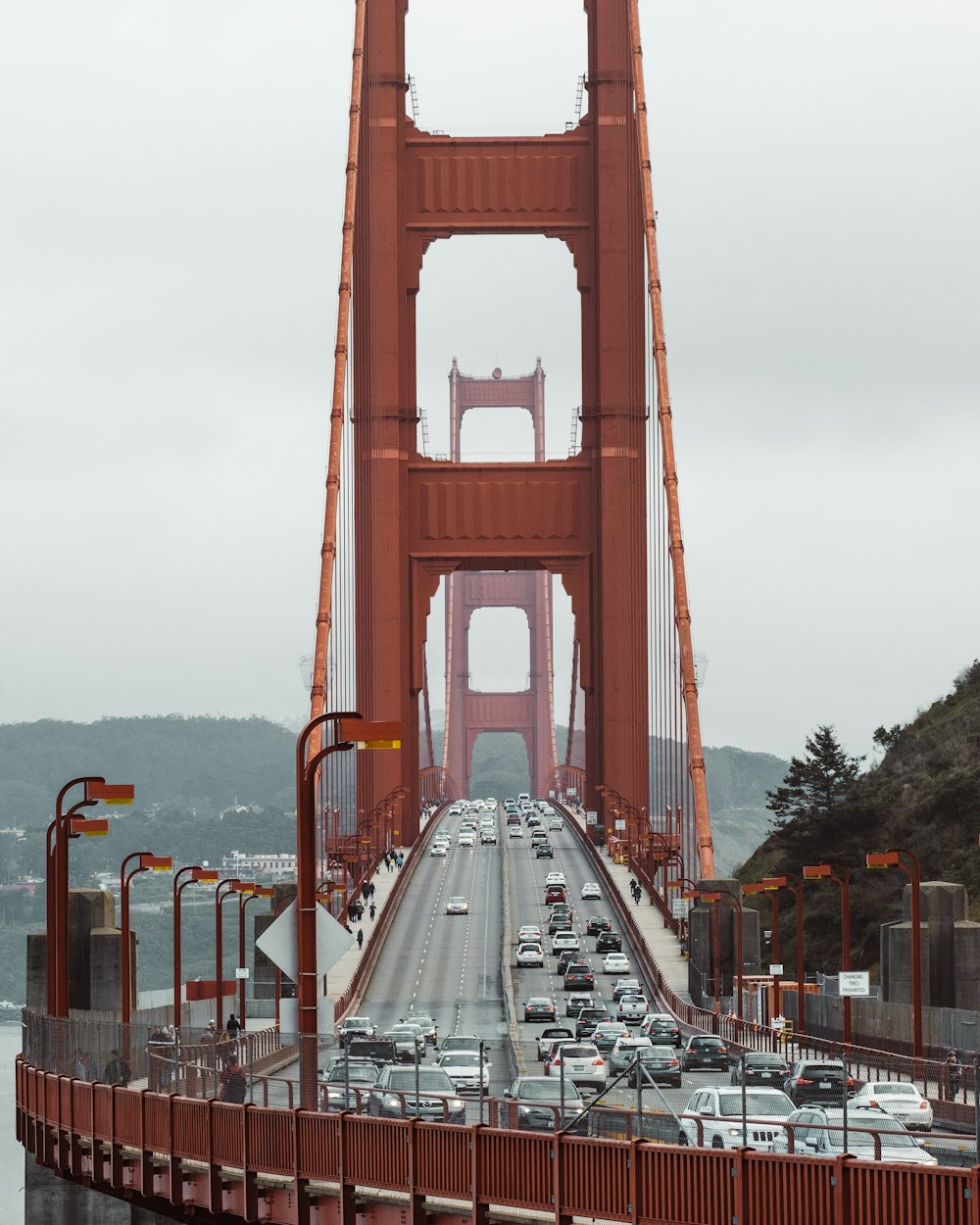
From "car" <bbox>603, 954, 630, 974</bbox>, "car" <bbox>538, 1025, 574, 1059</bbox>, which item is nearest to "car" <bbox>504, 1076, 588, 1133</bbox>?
"car" <bbox>538, 1025, 574, 1059</bbox>

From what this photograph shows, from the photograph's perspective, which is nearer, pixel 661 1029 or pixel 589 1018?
pixel 661 1029

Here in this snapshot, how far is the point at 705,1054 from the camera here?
34438 millimetres

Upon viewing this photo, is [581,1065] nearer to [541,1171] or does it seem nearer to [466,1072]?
[466,1072]

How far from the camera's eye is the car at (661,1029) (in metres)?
45.7

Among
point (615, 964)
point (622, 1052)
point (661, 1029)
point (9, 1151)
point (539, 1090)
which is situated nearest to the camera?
point (539, 1090)

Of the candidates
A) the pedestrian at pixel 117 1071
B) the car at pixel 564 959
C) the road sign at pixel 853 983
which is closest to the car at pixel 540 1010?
the car at pixel 564 959

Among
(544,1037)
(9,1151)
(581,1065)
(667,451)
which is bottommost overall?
(9,1151)

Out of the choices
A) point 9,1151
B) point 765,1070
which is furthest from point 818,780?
point 765,1070

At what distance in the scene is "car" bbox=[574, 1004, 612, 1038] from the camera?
170 ft

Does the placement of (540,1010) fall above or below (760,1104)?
below

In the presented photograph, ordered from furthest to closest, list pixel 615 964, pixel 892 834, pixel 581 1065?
pixel 892 834
pixel 615 964
pixel 581 1065

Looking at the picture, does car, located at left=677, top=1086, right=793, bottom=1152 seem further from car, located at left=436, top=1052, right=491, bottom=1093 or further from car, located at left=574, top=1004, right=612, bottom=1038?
car, located at left=574, top=1004, right=612, bottom=1038

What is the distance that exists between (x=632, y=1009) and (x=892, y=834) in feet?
119

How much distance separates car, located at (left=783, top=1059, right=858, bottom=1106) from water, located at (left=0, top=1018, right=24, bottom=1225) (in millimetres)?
35778
